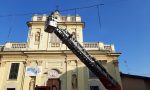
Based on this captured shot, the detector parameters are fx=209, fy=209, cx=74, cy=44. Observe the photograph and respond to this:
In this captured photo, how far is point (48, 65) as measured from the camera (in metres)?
24.9

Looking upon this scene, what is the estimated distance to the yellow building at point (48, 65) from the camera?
2388 cm

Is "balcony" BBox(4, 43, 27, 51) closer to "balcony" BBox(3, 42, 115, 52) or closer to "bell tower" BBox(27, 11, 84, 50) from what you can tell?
"balcony" BBox(3, 42, 115, 52)

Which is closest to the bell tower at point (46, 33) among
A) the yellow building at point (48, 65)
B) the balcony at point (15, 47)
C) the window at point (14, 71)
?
the yellow building at point (48, 65)

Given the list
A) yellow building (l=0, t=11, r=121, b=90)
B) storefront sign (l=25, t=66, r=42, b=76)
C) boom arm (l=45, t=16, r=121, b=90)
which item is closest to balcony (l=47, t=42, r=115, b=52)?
yellow building (l=0, t=11, r=121, b=90)

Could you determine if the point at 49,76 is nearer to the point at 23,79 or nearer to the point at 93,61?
the point at 23,79

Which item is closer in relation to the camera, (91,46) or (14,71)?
(14,71)

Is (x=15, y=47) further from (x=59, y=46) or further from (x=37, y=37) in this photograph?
(x=59, y=46)

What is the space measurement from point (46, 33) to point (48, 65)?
4.81 metres

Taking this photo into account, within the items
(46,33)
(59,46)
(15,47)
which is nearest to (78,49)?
(59,46)

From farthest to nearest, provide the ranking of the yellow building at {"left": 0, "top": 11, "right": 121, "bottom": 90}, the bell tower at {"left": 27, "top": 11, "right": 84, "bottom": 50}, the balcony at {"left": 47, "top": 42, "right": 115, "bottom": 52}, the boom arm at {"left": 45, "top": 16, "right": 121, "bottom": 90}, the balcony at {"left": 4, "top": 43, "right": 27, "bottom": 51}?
the bell tower at {"left": 27, "top": 11, "right": 84, "bottom": 50} < the balcony at {"left": 47, "top": 42, "right": 115, "bottom": 52} < the balcony at {"left": 4, "top": 43, "right": 27, "bottom": 51} < the yellow building at {"left": 0, "top": 11, "right": 121, "bottom": 90} < the boom arm at {"left": 45, "top": 16, "right": 121, "bottom": 90}

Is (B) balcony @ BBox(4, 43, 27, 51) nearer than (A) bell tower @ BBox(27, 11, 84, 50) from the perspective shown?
Yes

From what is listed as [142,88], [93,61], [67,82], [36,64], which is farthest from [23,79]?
[142,88]

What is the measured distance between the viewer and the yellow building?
78.3 ft

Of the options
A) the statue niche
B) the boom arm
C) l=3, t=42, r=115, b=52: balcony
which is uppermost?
the statue niche
